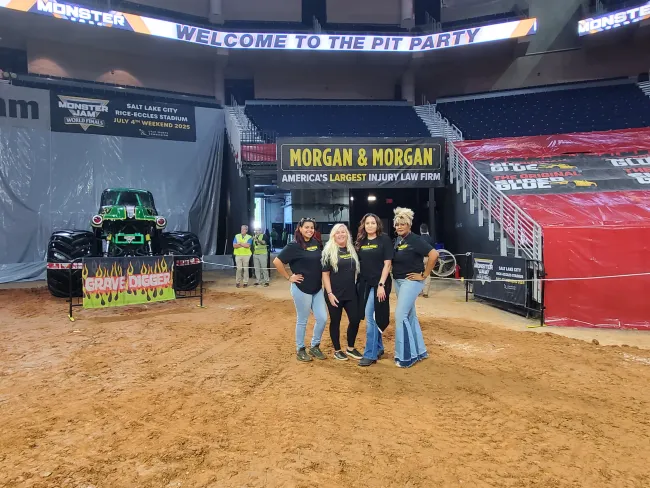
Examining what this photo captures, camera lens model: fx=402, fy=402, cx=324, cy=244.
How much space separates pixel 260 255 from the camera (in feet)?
39.1

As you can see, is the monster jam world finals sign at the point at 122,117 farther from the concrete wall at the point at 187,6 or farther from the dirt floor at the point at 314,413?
the dirt floor at the point at 314,413

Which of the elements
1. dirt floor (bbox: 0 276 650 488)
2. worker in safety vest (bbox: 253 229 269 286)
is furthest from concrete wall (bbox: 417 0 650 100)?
dirt floor (bbox: 0 276 650 488)

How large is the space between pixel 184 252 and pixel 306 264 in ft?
22.1

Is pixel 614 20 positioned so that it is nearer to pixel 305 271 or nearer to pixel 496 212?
pixel 496 212

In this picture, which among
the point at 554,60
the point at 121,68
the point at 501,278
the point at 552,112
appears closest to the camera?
the point at 501,278

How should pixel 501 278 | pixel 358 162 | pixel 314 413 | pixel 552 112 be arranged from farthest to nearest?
pixel 552 112 < pixel 358 162 < pixel 501 278 < pixel 314 413

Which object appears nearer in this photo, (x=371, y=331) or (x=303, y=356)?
(x=371, y=331)

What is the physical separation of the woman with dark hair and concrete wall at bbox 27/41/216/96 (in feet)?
60.9

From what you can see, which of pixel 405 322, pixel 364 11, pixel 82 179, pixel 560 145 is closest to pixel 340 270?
pixel 405 322

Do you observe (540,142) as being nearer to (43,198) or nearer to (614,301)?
(614,301)

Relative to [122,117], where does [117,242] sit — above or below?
below

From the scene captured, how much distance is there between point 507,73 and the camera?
2103 cm

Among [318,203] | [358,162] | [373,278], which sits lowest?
[373,278]

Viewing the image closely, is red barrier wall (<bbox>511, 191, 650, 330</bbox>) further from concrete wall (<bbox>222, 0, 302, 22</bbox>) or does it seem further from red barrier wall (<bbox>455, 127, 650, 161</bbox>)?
concrete wall (<bbox>222, 0, 302, 22</bbox>)
